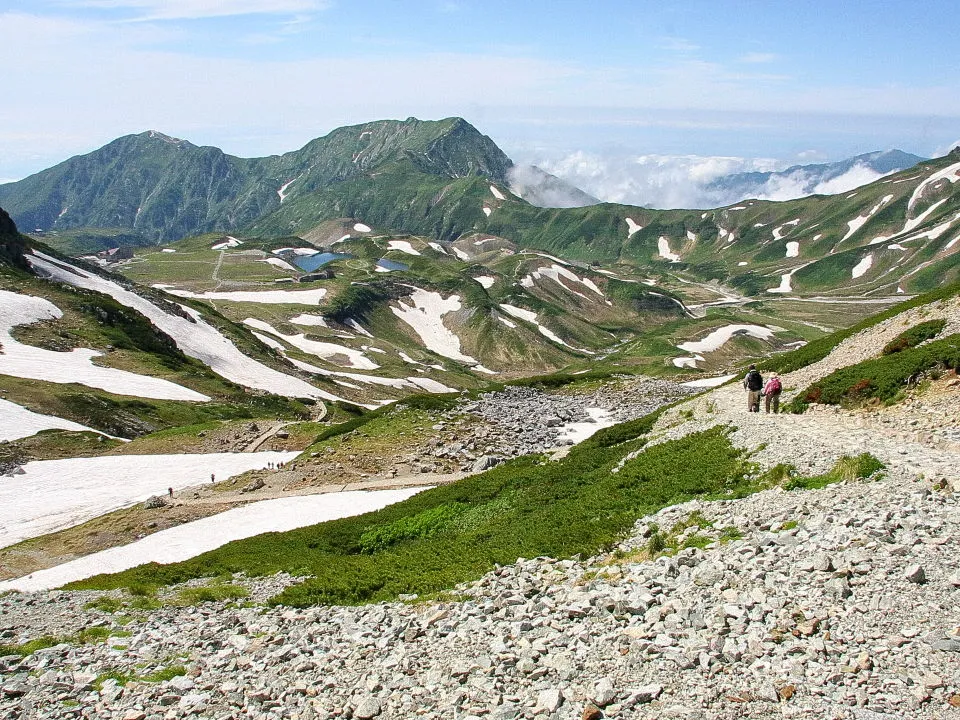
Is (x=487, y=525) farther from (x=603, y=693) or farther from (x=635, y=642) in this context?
(x=603, y=693)

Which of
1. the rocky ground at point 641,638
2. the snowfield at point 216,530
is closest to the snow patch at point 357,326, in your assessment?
the snowfield at point 216,530

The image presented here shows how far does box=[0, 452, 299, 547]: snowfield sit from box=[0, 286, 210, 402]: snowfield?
23.3 meters

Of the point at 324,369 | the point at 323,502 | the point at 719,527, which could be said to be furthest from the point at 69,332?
the point at 719,527

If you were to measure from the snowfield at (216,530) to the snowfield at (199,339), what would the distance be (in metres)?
61.2

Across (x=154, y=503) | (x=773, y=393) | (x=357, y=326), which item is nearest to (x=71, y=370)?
(x=154, y=503)

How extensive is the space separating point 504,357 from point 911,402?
534 feet

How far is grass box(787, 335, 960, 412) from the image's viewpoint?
2753 cm

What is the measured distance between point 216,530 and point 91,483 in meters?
17.9

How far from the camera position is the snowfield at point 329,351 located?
5714 inches

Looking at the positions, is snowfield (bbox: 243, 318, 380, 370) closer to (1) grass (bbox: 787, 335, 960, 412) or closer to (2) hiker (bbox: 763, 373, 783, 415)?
(2) hiker (bbox: 763, 373, 783, 415)

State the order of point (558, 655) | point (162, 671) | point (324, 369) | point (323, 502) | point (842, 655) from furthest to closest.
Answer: point (324, 369)
point (323, 502)
point (162, 671)
point (558, 655)
point (842, 655)

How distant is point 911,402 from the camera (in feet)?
86.4

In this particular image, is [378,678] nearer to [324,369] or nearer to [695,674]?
[695,674]

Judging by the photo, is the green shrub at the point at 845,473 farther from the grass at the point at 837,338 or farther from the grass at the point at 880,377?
the grass at the point at 837,338
